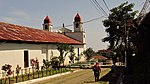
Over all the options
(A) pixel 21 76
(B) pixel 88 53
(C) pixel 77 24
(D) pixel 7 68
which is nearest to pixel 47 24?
(C) pixel 77 24

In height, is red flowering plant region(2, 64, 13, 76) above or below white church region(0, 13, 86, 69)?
below

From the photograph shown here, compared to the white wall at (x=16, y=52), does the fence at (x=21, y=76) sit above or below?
below

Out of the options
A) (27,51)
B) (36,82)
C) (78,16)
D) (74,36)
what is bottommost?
(36,82)

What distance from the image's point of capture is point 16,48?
23.5 m

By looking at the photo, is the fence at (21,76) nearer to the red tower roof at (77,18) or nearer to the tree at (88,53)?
the tree at (88,53)

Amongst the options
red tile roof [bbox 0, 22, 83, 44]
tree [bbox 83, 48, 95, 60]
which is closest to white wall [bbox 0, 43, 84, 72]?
red tile roof [bbox 0, 22, 83, 44]

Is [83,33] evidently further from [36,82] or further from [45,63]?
[36,82]

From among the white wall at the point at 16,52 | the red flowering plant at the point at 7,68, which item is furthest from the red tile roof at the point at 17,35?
the red flowering plant at the point at 7,68

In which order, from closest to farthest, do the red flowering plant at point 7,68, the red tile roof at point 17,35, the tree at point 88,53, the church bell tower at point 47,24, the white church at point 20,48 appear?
the red flowering plant at point 7,68, the white church at point 20,48, the red tile roof at point 17,35, the tree at point 88,53, the church bell tower at point 47,24

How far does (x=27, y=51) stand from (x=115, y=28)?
26.4 meters

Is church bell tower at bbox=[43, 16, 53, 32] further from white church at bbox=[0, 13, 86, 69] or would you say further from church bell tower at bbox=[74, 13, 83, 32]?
white church at bbox=[0, 13, 86, 69]

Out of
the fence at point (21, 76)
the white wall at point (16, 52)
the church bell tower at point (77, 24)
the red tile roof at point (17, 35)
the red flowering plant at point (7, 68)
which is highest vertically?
the church bell tower at point (77, 24)

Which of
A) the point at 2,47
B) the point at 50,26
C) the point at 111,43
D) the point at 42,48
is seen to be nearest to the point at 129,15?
the point at 111,43

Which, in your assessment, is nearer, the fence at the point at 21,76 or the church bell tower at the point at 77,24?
the fence at the point at 21,76
